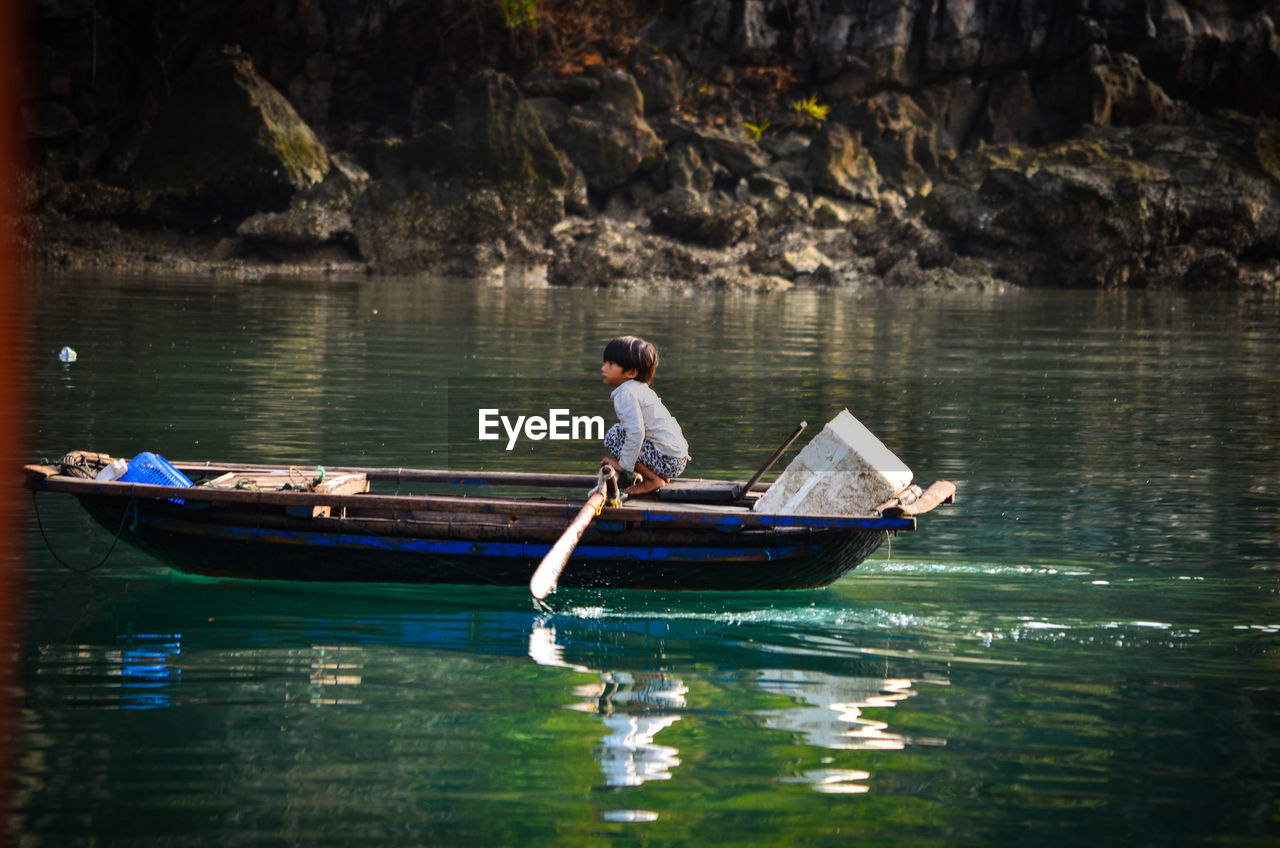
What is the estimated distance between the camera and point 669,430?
7.96 m

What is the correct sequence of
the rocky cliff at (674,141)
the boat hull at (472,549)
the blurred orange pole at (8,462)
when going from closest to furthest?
the blurred orange pole at (8,462) < the boat hull at (472,549) < the rocky cliff at (674,141)

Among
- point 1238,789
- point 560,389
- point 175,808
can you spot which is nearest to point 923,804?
point 1238,789

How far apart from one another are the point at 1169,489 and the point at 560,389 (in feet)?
22.1

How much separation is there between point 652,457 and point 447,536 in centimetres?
126

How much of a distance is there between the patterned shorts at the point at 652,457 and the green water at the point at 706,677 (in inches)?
31.0

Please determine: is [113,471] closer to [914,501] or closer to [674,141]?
[914,501]

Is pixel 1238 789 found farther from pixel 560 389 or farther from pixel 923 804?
pixel 560 389

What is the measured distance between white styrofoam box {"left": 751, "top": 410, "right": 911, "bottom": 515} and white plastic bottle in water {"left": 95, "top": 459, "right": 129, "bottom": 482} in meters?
3.33

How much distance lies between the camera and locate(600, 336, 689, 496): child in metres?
7.65

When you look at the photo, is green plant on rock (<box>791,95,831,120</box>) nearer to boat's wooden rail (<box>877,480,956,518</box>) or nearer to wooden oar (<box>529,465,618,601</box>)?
boat's wooden rail (<box>877,480,956,518</box>)

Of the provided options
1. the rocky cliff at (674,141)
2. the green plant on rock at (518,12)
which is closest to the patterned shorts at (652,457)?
the rocky cliff at (674,141)

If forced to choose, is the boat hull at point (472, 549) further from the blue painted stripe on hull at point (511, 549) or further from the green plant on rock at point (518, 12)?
the green plant on rock at point (518, 12)

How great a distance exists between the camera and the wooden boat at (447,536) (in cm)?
734

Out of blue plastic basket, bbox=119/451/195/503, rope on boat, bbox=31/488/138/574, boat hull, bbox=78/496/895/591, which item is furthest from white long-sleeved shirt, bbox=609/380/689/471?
rope on boat, bbox=31/488/138/574
